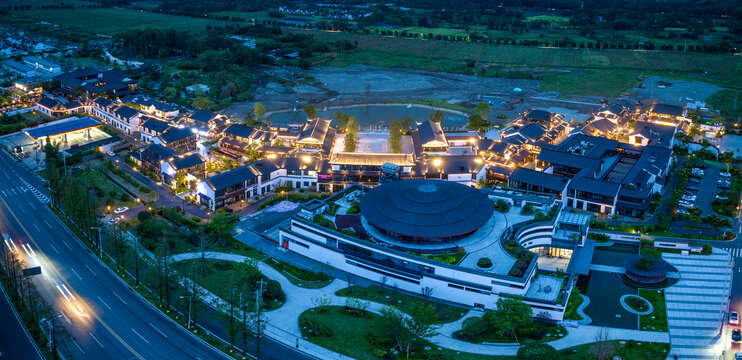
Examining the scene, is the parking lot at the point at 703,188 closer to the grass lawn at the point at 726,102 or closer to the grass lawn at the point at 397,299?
the grass lawn at the point at 726,102

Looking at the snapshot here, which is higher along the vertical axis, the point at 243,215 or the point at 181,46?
the point at 181,46

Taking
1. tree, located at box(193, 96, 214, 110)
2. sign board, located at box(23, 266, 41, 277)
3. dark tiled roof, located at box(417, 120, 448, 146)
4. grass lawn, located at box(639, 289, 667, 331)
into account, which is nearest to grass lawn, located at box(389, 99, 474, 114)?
dark tiled roof, located at box(417, 120, 448, 146)

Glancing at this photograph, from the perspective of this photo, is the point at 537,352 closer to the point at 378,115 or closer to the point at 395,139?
the point at 395,139

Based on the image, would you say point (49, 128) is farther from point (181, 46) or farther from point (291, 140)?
point (181, 46)

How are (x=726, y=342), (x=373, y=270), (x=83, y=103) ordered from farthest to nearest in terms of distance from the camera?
(x=83, y=103)
(x=373, y=270)
(x=726, y=342)

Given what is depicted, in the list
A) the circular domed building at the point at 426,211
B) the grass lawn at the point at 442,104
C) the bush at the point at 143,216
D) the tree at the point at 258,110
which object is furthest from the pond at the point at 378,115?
the circular domed building at the point at 426,211

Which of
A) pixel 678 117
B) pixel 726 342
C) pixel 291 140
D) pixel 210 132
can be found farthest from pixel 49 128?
pixel 678 117
